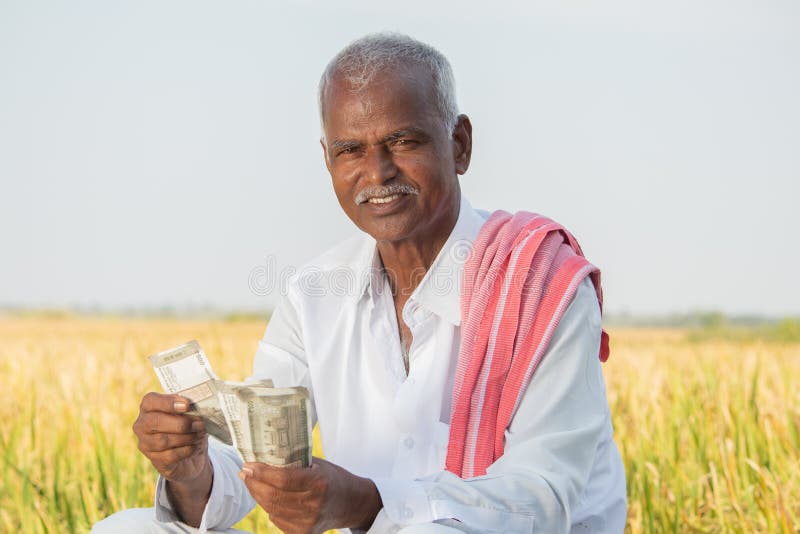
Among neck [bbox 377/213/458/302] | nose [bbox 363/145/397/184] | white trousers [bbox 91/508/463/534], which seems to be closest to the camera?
white trousers [bbox 91/508/463/534]

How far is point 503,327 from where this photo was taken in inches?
103

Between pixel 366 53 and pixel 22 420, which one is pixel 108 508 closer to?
pixel 22 420

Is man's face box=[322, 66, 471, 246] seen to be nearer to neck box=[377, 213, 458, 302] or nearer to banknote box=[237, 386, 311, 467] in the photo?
neck box=[377, 213, 458, 302]

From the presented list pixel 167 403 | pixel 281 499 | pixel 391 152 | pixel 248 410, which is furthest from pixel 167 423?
pixel 391 152

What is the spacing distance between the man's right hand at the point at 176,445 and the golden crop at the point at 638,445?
167cm

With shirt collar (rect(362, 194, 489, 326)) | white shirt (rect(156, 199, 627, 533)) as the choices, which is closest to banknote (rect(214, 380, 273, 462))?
white shirt (rect(156, 199, 627, 533))

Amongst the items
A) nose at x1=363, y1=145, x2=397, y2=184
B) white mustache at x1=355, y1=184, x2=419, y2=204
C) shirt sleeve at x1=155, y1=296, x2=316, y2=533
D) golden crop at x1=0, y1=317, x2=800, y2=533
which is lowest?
golden crop at x1=0, y1=317, x2=800, y2=533

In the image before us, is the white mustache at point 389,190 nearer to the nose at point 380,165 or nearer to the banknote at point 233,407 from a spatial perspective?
the nose at point 380,165

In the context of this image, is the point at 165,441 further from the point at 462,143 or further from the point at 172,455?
the point at 462,143

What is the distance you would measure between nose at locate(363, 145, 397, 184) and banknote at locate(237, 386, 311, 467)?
801 mm

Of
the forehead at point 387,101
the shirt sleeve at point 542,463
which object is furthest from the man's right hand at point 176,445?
the forehead at point 387,101

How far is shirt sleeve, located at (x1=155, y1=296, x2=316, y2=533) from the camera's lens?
2.72 metres

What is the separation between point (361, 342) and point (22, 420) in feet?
11.0

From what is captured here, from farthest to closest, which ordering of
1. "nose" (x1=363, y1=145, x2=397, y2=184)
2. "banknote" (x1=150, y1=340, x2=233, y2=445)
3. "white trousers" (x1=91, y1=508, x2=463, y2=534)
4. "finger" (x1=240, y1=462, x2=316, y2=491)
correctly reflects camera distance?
"nose" (x1=363, y1=145, x2=397, y2=184) < "white trousers" (x1=91, y1=508, x2=463, y2=534) < "banknote" (x1=150, y1=340, x2=233, y2=445) < "finger" (x1=240, y1=462, x2=316, y2=491)
